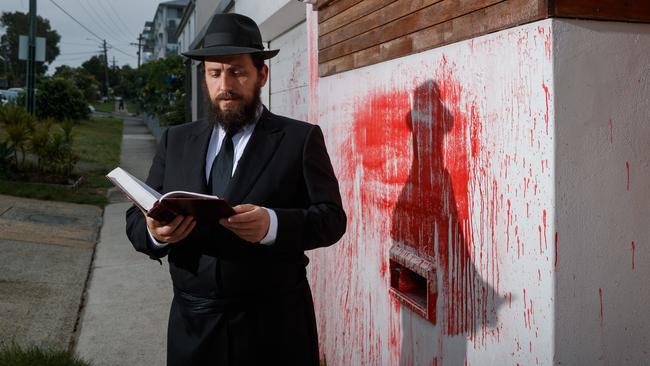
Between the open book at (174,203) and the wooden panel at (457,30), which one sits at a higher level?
the wooden panel at (457,30)

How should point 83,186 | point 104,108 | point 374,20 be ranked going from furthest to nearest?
point 104,108
point 83,186
point 374,20

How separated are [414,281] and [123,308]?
3472 millimetres

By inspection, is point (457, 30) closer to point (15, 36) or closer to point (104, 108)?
point (104, 108)

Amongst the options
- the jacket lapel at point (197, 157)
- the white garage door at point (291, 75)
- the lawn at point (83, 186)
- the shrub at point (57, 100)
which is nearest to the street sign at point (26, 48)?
the lawn at point (83, 186)

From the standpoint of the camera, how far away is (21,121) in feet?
39.2

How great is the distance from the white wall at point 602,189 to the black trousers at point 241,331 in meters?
0.94

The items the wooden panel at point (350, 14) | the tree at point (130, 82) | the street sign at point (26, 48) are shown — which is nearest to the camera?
the wooden panel at point (350, 14)

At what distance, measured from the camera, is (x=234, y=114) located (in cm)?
239

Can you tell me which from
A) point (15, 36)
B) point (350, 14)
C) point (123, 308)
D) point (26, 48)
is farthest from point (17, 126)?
point (15, 36)

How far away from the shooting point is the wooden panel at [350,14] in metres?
3.23

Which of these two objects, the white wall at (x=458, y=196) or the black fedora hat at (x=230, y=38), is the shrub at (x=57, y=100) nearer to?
the white wall at (x=458, y=196)

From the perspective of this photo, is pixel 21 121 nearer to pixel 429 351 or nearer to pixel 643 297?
pixel 429 351

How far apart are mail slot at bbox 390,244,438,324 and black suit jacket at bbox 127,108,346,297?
1.74 feet

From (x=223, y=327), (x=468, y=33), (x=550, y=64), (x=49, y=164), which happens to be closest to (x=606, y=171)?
(x=550, y=64)
